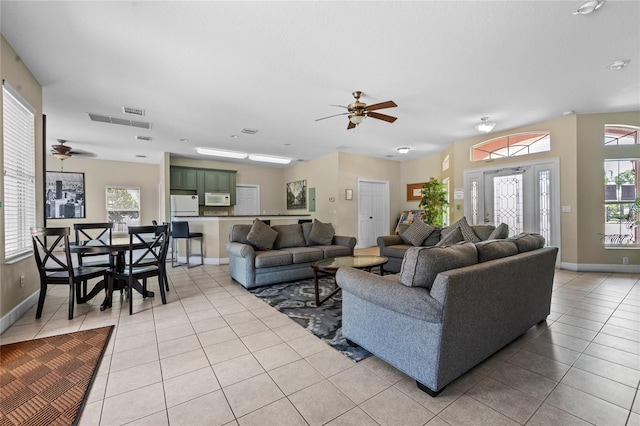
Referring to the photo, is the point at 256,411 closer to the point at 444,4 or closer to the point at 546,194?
the point at 444,4

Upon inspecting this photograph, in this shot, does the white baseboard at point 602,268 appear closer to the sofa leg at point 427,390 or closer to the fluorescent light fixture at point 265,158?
the sofa leg at point 427,390

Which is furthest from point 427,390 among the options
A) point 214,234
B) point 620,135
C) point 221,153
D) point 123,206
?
point 123,206

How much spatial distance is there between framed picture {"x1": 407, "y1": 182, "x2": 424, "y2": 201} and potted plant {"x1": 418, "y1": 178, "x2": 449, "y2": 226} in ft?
2.98

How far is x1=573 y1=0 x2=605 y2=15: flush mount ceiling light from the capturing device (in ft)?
6.84

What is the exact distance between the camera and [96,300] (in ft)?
11.4

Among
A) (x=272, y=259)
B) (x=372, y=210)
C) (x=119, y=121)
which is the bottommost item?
(x=272, y=259)

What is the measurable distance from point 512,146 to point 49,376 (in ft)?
23.9

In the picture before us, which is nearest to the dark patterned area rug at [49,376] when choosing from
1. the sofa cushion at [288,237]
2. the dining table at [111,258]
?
the dining table at [111,258]

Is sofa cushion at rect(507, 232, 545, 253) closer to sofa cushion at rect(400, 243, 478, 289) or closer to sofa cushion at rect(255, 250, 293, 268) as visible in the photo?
sofa cushion at rect(400, 243, 478, 289)

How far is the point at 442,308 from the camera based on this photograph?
4.98 ft

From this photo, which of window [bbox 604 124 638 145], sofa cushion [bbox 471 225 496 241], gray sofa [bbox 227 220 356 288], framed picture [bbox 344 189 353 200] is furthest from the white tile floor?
framed picture [bbox 344 189 353 200]

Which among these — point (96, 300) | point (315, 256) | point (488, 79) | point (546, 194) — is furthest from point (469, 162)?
point (96, 300)

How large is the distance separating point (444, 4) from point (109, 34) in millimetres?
2857

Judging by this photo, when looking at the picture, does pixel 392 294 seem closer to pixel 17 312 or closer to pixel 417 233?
pixel 417 233
